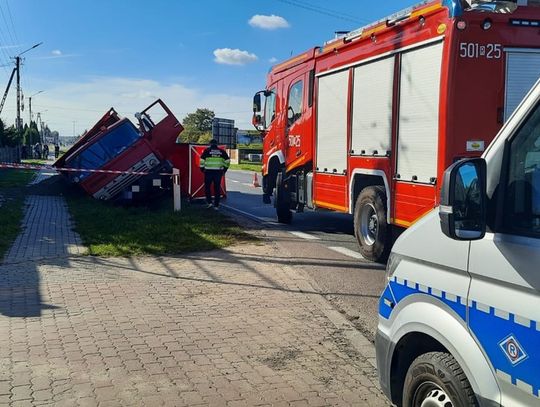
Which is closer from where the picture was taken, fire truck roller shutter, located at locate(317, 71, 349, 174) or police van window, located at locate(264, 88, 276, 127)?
fire truck roller shutter, located at locate(317, 71, 349, 174)

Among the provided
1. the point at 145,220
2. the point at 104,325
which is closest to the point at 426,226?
the point at 104,325

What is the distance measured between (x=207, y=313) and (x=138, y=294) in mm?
1161

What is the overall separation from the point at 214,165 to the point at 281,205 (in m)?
A: 2.92

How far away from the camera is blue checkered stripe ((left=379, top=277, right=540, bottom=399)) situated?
7.13 ft

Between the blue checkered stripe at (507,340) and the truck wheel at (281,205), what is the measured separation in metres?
10.4

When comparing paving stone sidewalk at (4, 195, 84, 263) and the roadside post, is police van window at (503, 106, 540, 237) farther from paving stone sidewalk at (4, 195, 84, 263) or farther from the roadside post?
the roadside post

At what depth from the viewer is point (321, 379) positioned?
455 centimetres

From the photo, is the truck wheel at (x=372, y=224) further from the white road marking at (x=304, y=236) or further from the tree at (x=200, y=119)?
the tree at (x=200, y=119)

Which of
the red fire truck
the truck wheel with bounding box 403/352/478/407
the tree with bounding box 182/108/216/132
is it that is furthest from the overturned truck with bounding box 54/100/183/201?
the tree with bounding box 182/108/216/132

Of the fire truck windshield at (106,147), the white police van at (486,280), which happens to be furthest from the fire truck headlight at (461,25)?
the fire truck windshield at (106,147)

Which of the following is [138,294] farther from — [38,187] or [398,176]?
[38,187]

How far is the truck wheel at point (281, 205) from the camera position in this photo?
13.1 meters

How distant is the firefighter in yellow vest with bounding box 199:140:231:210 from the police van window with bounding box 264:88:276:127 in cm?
163

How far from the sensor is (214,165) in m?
15.4
